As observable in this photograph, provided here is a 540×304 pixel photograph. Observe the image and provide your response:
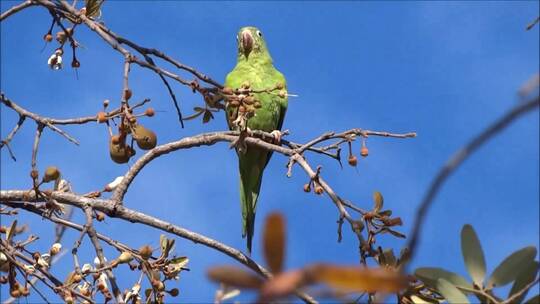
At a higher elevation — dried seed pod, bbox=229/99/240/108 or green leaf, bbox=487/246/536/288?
dried seed pod, bbox=229/99/240/108

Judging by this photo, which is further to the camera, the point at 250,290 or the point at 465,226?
the point at 465,226

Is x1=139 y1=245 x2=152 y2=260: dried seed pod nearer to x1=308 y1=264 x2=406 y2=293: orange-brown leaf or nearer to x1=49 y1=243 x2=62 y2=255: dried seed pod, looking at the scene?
x1=49 y1=243 x2=62 y2=255: dried seed pod

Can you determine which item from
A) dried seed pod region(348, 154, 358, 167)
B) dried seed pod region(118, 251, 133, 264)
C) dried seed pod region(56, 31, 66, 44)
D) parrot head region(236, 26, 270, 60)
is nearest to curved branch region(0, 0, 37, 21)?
dried seed pod region(56, 31, 66, 44)

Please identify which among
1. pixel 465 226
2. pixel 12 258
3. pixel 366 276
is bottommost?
pixel 366 276

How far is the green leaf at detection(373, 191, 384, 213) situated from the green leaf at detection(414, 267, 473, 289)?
1081 mm

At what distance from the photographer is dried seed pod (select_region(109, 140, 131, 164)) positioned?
2.54 meters

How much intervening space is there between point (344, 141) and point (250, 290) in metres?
Result: 2.60

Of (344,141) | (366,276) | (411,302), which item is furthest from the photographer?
(344,141)

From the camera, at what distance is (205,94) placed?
260 cm

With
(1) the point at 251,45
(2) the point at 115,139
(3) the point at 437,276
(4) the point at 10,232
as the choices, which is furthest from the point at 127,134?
(1) the point at 251,45

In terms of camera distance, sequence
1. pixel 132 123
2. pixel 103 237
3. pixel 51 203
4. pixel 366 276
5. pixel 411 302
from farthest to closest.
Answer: pixel 103 237 < pixel 51 203 < pixel 132 123 < pixel 411 302 < pixel 366 276

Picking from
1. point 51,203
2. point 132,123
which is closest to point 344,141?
point 132,123

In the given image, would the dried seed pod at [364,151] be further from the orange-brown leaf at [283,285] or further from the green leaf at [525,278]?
the orange-brown leaf at [283,285]

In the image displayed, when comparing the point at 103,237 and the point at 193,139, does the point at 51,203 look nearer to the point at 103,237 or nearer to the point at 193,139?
the point at 103,237
